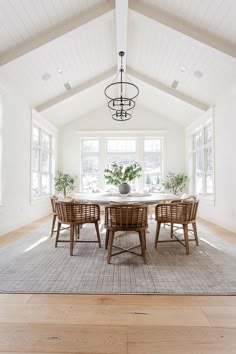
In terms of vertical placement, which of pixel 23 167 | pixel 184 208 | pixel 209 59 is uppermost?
pixel 209 59

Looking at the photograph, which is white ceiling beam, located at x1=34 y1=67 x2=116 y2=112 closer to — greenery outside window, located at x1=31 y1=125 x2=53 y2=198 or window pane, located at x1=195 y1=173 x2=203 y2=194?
greenery outside window, located at x1=31 y1=125 x2=53 y2=198

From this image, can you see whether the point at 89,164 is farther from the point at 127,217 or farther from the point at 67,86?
the point at 127,217

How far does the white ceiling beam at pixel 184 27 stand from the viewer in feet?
12.2

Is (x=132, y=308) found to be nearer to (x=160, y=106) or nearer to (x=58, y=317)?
(x=58, y=317)

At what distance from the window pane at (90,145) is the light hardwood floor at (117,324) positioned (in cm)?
636

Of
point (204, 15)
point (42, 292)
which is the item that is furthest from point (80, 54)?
point (42, 292)

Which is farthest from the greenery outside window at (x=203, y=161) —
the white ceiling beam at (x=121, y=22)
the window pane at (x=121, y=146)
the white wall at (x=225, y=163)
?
the white ceiling beam at (x=121, y=22)

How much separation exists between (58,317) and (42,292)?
44 centimetres

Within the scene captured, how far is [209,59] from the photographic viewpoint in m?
4.11

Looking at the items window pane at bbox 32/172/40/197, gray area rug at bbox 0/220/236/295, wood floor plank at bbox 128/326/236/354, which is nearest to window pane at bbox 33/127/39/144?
window pane at bbox 32/172/40/197

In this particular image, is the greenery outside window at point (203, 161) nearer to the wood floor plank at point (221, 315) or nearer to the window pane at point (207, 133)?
the window pane at point (207, 133)

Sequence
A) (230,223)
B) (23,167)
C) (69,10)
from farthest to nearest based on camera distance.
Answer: (23,167) < (230,223) < (69,10)

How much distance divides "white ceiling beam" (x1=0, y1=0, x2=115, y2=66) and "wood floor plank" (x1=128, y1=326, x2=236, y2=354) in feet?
14.1

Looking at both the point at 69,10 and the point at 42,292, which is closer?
the point at 42,292
